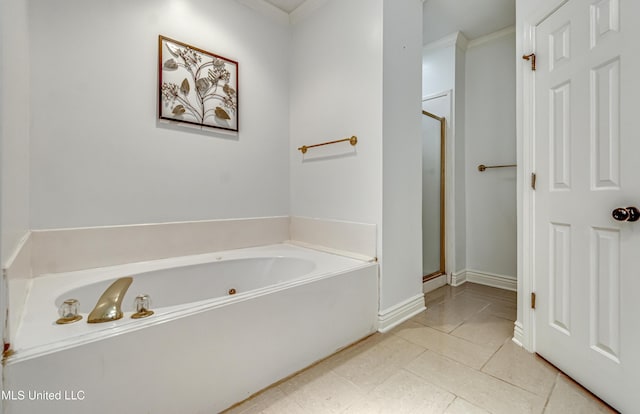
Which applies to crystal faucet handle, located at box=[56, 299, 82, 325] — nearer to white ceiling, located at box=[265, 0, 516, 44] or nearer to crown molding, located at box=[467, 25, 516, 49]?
white ceiling, located at box=[265, 0, 516, 44]

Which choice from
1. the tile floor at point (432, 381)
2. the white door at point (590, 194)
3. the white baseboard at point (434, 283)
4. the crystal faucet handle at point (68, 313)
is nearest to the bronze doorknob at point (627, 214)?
the white door at point (590, 194)

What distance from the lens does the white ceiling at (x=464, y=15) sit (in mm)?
2283

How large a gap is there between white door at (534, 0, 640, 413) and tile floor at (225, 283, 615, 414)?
16 cm

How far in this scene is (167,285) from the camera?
5.39 ft

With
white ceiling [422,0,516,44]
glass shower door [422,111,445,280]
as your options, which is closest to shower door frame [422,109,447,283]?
glass shower door [422,111,445,280]

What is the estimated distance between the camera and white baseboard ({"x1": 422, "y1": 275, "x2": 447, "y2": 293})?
98.7 inches

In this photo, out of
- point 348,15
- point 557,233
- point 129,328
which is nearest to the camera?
point 129,328

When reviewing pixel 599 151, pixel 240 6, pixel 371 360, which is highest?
pixel 240 6

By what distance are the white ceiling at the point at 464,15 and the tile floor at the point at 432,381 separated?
8.22 ft

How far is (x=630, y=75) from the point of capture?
1.04 metres

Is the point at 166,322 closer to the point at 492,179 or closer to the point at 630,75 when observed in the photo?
the point at 630,75

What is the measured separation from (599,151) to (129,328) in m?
1.90

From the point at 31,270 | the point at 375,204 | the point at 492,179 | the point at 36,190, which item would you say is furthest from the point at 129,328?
the point at 492,179

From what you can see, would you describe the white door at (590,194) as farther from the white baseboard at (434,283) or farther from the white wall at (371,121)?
the white baseboard at (434,283)
